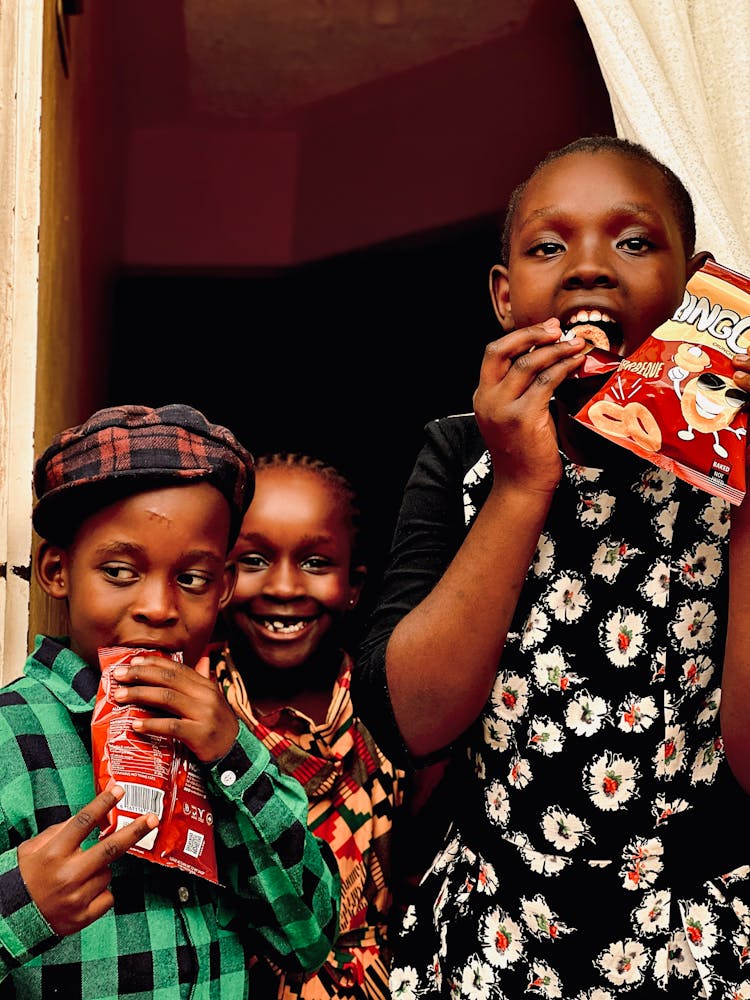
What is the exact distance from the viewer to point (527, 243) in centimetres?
127

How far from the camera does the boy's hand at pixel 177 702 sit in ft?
3.82

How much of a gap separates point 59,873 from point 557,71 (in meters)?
2.64

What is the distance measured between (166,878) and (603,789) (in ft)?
1.60

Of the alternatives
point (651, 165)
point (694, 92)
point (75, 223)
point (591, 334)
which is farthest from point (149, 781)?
point (75, 223)

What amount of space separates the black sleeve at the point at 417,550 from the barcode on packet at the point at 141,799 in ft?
0.77

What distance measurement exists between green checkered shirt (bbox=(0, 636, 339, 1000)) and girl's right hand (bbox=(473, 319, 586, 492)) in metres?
0.45

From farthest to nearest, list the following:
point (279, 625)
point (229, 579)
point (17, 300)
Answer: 1. point (279, 625)
2. point (17, 300)
3. point (229, 579)

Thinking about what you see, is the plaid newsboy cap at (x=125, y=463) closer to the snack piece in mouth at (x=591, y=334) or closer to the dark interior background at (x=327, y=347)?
the snack piece in mouth at (x=591, y=334)

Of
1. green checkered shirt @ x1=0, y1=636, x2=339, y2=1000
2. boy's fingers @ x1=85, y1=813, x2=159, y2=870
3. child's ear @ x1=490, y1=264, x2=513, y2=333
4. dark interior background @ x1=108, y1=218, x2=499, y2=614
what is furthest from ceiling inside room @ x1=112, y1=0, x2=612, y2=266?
boy's fingers @ x1=85, y1=813, x2=159, y2=870

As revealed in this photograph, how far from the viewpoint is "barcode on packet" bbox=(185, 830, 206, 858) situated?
46.0 inches

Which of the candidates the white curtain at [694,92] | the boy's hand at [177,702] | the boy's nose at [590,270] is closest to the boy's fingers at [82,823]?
the boy's hand at [177,702]

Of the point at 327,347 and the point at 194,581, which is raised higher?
the point at 327,347

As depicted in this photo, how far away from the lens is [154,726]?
1.16 metres

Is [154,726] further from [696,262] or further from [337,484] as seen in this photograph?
[337,484]
